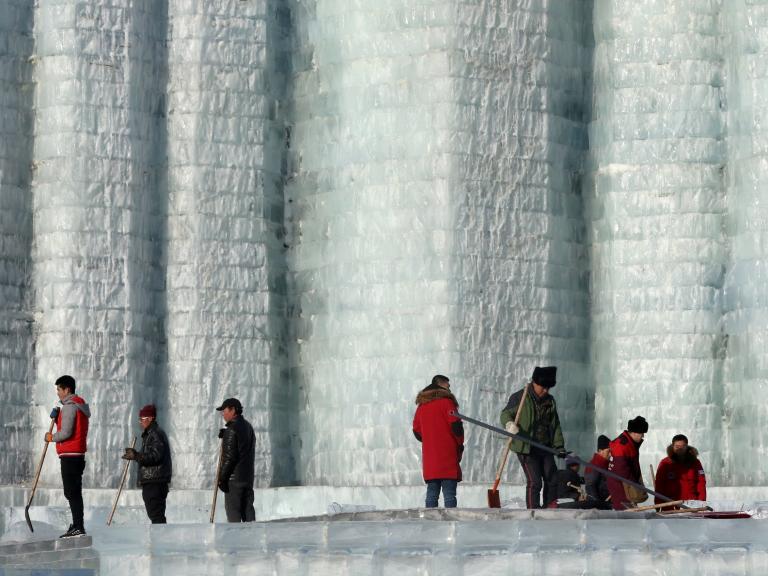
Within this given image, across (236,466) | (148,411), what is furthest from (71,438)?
(236,466)

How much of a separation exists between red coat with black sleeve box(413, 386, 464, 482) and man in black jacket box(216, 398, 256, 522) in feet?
5.84

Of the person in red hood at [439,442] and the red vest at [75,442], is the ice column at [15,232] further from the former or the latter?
the person in red hood at [439,442]

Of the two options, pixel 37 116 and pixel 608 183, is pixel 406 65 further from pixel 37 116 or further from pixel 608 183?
pixel 37 116

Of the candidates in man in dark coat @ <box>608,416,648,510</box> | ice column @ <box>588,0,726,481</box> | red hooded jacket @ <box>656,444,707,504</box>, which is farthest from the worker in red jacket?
ice column @ <box>588,0,726,481</box>

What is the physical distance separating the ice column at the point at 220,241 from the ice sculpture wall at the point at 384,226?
0.04 m

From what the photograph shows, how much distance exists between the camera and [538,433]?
763 inches

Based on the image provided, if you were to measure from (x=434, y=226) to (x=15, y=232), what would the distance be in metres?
6.15

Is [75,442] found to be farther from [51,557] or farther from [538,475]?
[538,475]

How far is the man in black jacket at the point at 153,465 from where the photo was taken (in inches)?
765

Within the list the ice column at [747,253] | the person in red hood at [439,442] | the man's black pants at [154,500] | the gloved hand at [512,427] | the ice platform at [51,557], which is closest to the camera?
the ice platform at [51,557]

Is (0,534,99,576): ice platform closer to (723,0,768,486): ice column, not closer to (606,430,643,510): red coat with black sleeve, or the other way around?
(606,430,643,510): red coat with black sleeve

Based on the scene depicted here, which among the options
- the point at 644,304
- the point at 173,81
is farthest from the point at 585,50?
the point at 173,81

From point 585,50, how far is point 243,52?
5244 mm

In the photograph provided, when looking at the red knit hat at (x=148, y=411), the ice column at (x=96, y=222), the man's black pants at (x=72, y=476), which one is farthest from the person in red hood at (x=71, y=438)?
the ice column at (x=96, y=222)
